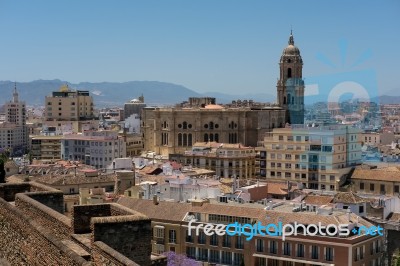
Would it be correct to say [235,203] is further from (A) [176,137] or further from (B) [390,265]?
(A) [176,137]

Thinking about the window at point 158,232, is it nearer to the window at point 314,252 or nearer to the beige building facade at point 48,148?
the window at point 314,252

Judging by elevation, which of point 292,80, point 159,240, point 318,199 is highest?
point 292,80

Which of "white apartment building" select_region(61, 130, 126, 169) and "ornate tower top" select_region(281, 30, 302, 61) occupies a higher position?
"ornate tower top" select_region(281, 30, 302, 61)

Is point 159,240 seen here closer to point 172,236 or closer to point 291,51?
point 172,236

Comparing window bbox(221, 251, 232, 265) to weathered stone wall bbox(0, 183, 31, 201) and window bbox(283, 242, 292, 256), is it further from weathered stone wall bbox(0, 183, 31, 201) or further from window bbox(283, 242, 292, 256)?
weathered stone wall bbox(0, 183, 31, 201)

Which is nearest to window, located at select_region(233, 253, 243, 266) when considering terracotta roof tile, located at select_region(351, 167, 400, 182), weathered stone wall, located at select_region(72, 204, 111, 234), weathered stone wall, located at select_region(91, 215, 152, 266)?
terracotta roof tile, located at select_region(351, 167, 400, 182)

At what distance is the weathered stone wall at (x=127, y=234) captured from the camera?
5995mm

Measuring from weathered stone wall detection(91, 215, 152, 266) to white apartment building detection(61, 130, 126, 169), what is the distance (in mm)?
52420

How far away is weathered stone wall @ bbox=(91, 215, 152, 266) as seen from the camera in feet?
19.7

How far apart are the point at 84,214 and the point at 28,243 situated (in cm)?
72

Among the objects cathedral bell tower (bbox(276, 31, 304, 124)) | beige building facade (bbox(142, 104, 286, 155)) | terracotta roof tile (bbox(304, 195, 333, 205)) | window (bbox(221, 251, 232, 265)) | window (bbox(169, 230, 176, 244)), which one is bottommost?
window (bbox(221, 251, 232, 265))

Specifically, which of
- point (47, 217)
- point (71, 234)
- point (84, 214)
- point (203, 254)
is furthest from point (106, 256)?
point (203, 254)

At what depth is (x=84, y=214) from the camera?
723 cm

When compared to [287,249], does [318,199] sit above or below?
above
